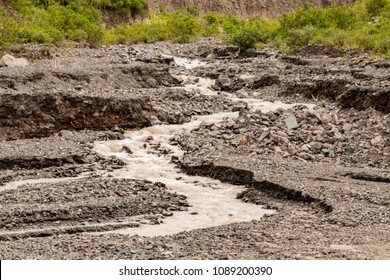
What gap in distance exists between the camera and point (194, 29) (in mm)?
34219

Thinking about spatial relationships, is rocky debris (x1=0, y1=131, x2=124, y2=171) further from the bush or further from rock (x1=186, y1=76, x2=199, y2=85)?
the bush

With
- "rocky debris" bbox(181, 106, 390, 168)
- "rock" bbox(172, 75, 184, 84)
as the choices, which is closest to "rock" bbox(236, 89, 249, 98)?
"rock" bbox(172, 75, 184, 84)

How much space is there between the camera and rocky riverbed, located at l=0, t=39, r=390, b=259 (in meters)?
9.49

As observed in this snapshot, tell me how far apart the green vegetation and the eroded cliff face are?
12131mm

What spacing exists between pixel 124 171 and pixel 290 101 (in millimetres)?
6825

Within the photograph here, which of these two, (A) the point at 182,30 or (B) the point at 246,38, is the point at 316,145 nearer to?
(B) the point at 246,38

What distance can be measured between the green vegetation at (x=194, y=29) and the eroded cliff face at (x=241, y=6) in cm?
1213

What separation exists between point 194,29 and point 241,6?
66.8ft

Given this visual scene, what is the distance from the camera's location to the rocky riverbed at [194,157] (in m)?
9.49

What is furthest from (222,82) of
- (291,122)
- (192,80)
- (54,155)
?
(54,155)

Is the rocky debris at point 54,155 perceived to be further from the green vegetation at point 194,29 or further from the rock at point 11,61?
the green vegetation at point 194,29

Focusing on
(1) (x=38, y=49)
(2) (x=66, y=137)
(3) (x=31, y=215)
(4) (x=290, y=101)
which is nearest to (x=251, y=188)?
(3) (x=31, y=215)

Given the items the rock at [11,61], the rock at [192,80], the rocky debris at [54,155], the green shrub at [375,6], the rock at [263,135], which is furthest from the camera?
the green shrub at [375,6]

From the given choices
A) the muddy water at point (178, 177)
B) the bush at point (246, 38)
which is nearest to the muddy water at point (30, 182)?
the muddy water at point (178, 177)
